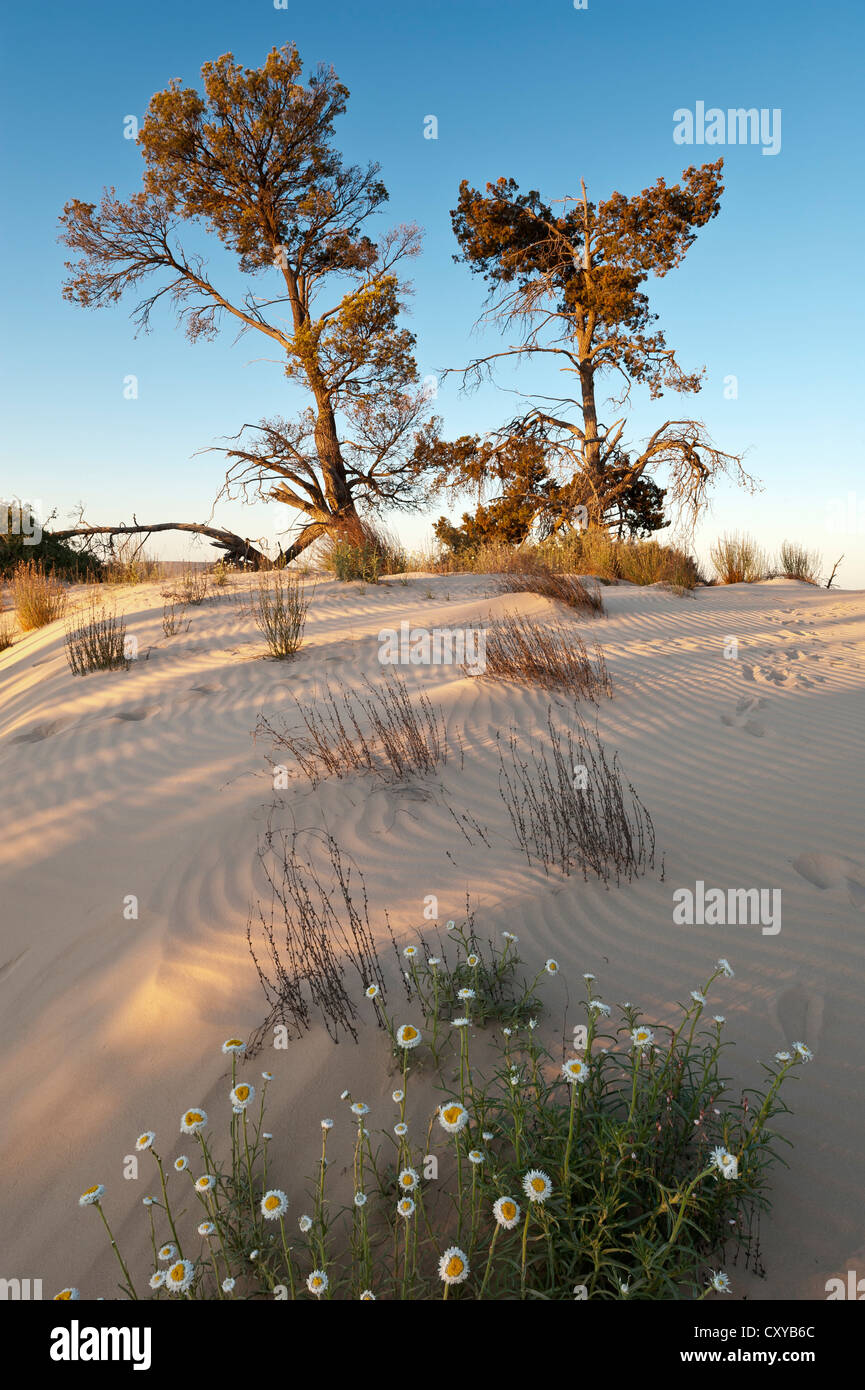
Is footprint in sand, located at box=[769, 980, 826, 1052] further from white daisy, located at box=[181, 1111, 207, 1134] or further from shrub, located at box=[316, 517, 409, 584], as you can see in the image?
shrub, located at box=[316, 517, 409, 584]

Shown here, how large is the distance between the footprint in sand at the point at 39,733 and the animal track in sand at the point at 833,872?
614 cm

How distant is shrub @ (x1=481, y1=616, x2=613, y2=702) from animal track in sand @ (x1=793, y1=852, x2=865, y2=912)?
2519 mm

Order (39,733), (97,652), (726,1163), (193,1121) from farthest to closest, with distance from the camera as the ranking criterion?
1. (97,652)
2. (39,733)
3. (193,1121)
4. (726,1163)

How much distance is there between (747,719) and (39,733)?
643 cm

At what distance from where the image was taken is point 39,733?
6.54 m

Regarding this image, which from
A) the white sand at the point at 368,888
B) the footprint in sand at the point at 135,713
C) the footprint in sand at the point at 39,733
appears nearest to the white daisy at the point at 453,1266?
the white sand at the point at 368,888

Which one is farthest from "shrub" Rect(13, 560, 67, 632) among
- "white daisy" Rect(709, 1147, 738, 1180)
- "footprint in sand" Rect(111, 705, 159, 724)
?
"white daisy" Rect(709, 1147, 738, 1180)

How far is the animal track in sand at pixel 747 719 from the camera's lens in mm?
5863

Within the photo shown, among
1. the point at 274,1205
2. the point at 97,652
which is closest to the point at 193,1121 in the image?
the point at 274,1205

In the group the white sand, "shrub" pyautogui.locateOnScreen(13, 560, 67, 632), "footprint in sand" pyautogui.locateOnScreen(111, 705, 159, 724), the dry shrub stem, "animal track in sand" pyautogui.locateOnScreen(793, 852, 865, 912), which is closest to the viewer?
the white sand

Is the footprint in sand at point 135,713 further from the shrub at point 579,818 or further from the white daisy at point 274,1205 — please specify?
the white daisy at point 274,1205

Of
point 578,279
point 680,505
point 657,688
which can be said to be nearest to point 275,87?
point 578,279

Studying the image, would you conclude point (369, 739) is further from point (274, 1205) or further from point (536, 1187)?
point (536, 1187)

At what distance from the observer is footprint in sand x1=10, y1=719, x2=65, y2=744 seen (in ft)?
21.0
